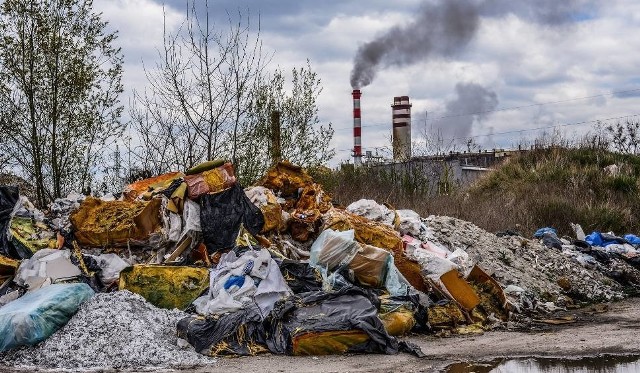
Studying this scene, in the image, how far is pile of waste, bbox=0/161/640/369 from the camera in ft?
24.7

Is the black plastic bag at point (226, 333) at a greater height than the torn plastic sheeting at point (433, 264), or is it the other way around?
the torn plastic sheeting at point (433, 264)

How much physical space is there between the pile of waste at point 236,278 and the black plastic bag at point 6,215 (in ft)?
0.06

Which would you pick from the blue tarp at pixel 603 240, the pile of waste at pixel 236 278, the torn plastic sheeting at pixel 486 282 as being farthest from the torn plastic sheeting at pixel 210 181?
the blue tarp at pixel 603 240

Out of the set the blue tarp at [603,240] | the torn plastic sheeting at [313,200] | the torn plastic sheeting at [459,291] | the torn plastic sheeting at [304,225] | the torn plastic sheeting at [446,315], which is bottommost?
the blue tarp at [603,240]

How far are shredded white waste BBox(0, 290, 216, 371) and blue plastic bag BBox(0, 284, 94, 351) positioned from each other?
0.08 meters

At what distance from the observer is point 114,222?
400 inches

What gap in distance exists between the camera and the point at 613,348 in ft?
25.6

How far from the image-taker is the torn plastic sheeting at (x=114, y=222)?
32.9 feet

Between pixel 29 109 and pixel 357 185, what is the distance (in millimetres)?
8820

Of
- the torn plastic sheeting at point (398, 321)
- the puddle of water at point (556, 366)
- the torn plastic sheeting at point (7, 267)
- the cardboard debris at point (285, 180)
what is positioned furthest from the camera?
the cardboard debris at point (285, 180)

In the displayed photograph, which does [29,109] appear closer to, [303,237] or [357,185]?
[303,237]

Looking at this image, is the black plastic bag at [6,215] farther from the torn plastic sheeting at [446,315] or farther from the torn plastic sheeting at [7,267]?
the torn plastic sheeting at [446,315]

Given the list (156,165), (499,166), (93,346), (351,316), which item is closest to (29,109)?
(156,165)

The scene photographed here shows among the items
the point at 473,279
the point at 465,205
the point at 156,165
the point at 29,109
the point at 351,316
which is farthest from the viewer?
the point at 465,205
